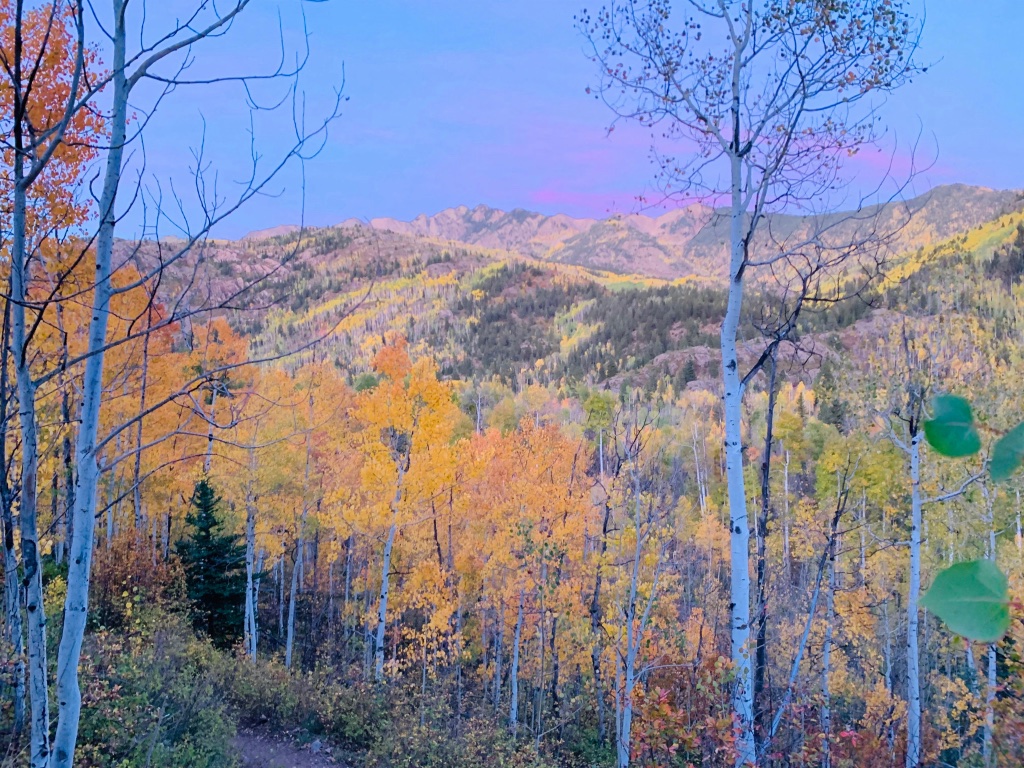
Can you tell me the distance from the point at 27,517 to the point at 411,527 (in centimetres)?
1521

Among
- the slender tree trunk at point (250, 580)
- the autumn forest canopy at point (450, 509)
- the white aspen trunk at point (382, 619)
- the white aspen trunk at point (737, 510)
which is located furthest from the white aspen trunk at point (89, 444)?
the slender tree trunk at point (250, 580)

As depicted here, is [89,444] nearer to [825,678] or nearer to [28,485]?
[28,485]

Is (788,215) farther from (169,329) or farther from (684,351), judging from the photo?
(684,351)

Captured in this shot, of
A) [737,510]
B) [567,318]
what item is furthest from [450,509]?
[567,318]

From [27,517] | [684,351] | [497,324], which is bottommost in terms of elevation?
[27,517]

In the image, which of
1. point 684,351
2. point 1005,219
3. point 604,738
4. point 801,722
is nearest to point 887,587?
point 604,738

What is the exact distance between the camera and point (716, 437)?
4484 centimetres

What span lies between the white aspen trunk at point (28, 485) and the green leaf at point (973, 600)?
272 centimetres

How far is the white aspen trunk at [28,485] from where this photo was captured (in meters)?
2.21

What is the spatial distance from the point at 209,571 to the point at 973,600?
1594cm

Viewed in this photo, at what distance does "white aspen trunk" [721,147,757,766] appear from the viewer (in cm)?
439

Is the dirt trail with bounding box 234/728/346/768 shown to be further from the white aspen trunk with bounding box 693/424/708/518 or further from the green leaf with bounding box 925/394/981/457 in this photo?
the white aspen trunk with bounding box 693/424/708/518

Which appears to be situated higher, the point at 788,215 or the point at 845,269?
the point at 788,215

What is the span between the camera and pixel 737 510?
179 inches
